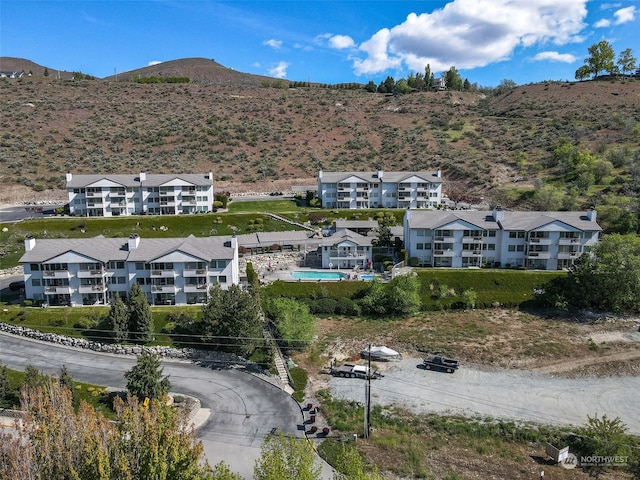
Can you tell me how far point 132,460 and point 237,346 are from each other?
25688 mm

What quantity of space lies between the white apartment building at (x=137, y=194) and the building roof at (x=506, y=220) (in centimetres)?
4477

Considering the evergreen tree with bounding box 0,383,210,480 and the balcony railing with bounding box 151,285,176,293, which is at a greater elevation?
the evergreen tree with bounding box 0,383,210,480

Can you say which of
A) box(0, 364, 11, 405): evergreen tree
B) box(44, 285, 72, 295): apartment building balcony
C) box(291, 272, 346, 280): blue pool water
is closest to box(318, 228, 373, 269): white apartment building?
box(291, 272, 346, 280): blue pool water

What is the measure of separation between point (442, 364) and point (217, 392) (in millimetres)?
20517

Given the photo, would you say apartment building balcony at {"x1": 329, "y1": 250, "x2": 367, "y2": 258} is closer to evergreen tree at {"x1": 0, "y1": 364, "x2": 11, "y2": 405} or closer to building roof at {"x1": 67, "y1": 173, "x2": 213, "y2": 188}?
building roof at {"x1": 67, "y1": 173, "x2": 213, "y2": 188}

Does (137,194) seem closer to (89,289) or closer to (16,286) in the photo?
(16,286)

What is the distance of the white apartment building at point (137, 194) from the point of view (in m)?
86.1

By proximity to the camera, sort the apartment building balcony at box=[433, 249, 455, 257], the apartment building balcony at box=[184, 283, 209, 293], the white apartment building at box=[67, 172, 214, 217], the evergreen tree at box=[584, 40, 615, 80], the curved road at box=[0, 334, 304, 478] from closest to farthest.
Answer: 1. the curved road at box=[0, 334, 304, 478]
2. the apartment building balcony at box=[184, 283, 209, 293]
3. the apartment building balcony at box=[433, 249, 455, 257]
4. the white apartment building at box=[67, 172, 214, 217]
5. the evergreen tree at box=[584, 40, 615, 80]

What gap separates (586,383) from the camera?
40.7 m

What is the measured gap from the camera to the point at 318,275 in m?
64.4

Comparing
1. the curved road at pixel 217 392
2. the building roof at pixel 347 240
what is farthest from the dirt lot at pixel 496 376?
the building roof at pixel 347 240

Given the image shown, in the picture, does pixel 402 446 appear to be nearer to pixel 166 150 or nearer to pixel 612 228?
pixel 612 228

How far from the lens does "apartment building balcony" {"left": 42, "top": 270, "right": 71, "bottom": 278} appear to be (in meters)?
52.3

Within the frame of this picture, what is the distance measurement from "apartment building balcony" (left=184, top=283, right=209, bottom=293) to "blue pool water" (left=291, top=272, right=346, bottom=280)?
14.2 meters
